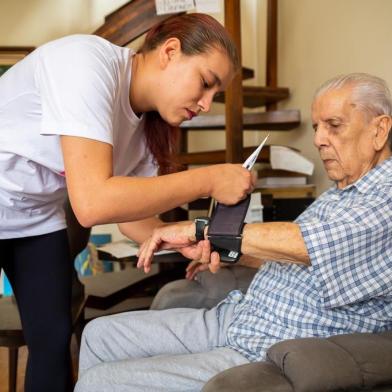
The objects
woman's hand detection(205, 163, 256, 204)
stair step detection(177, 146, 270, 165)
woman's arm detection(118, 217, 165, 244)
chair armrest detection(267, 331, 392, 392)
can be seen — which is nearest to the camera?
chair armrest detection(267, 331, 392, 392)

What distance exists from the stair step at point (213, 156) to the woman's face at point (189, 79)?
1.60m

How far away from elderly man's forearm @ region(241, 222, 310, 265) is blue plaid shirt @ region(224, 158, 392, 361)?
0.9 inches

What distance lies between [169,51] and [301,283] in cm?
65

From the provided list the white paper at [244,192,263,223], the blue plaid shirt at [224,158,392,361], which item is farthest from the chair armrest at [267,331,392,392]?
the white paper at [244,192,263,223]

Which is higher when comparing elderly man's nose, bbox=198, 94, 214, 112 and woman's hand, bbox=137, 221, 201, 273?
elderly man's nose, bbox=198, 94, 214, 112

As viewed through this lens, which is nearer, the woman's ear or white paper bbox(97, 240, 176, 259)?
the woman's ear

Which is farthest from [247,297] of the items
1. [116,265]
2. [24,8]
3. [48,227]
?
[24,8]

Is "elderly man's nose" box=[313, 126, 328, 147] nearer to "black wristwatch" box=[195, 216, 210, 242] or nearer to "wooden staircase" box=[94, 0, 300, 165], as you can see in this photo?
"black wristwatch" box=[195, 216, 210, 242]

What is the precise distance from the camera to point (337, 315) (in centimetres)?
121

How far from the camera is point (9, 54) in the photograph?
12.8ft

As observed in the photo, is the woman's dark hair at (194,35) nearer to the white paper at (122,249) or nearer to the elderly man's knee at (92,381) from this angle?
the elderly man's knee at (92,381)

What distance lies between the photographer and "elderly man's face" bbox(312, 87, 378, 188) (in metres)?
1.33

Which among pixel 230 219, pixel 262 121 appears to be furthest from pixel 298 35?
pixel 230 219

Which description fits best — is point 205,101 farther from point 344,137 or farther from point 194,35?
point 344,137
